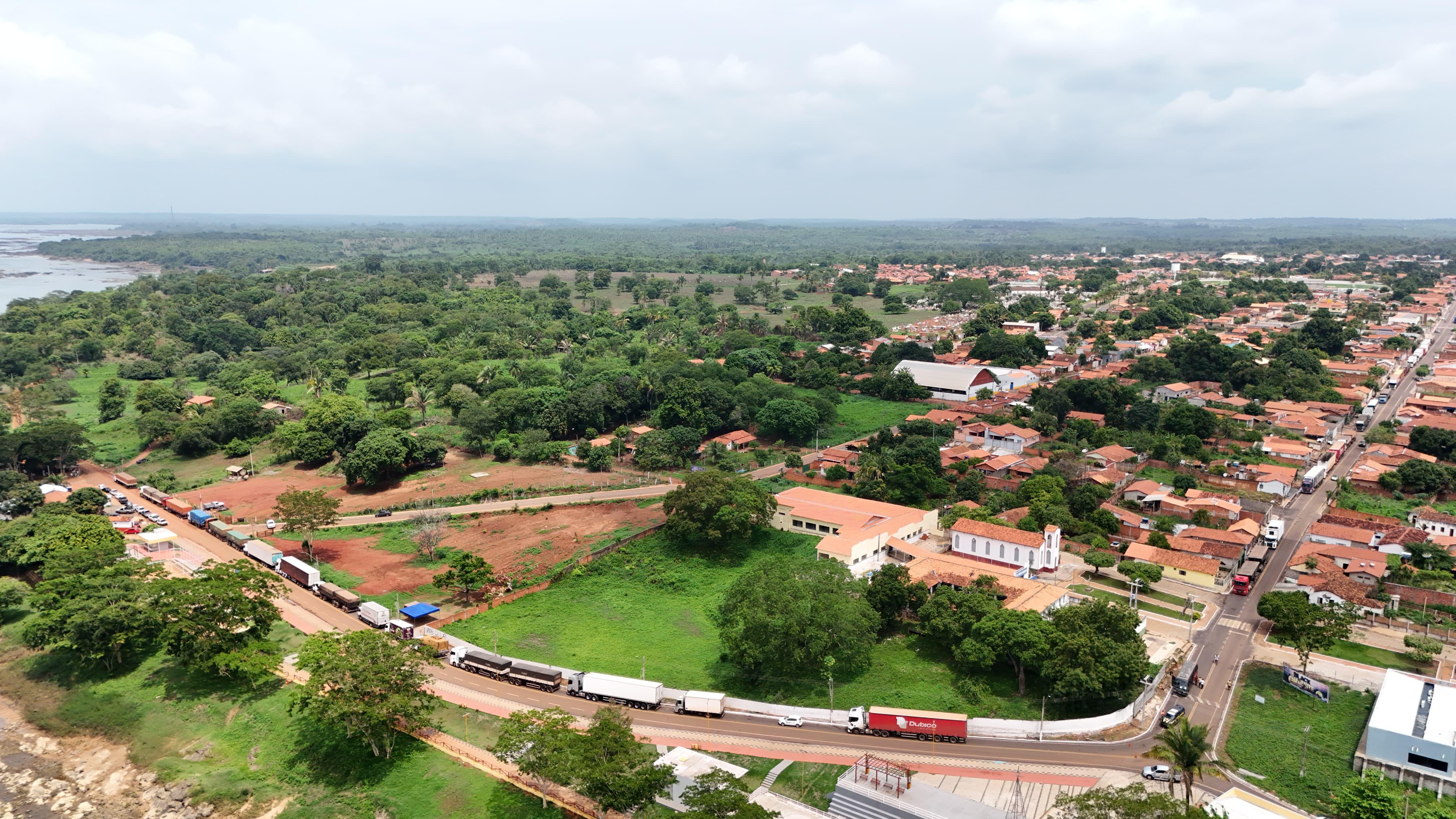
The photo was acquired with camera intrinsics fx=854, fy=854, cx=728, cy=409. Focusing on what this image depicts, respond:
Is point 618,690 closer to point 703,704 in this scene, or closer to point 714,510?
point 703,704

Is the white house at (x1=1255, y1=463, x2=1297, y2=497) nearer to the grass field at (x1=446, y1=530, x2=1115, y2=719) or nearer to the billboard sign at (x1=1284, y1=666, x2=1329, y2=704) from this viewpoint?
the billboard sign at (x1=1284, y1=666, x2=1329, y2=704)

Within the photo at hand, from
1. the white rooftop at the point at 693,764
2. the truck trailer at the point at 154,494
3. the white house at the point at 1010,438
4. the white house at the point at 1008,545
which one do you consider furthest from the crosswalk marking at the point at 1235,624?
the truck trailer at the point at 154,494

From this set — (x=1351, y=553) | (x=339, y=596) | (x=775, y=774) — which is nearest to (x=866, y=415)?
(x=1351, y=553)

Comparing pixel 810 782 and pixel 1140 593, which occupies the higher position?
pixel 1140 593

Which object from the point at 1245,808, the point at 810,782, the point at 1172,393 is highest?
the point at 1172,393

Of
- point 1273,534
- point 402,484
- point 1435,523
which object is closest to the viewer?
point 1273,534

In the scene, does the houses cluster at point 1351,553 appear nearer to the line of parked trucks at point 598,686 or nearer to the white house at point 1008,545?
the white house at point 1008,545
